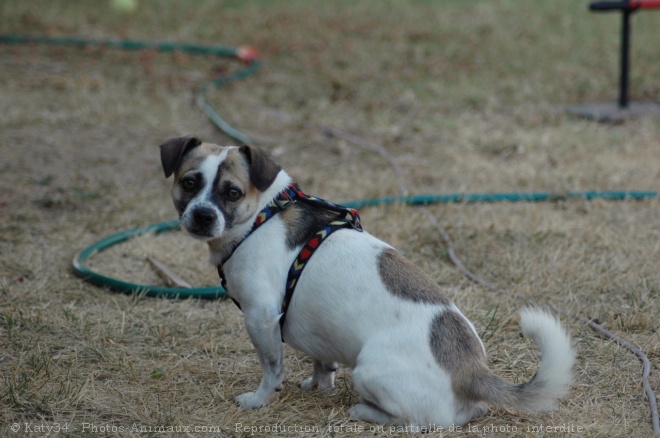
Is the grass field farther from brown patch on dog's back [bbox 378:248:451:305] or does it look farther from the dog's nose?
the dog's nose

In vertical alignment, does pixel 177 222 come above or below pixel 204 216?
below

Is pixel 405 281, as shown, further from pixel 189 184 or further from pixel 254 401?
pixel 189 184

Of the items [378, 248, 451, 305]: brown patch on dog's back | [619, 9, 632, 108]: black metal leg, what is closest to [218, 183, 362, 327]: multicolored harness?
[378, 248, 451, 305]: brown patch on dog's back

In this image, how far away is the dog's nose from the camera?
3219 mm

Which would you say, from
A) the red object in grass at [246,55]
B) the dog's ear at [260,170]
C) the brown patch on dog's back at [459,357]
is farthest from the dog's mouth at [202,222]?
the red object in grass at [246,55]

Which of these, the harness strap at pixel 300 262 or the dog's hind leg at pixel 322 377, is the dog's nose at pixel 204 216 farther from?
the dog's hind leg at pixel 322 377

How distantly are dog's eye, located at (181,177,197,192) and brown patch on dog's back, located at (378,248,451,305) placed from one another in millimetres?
845

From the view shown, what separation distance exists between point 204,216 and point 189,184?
0.66ft

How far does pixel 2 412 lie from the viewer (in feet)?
10.4

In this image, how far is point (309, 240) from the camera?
132 inches

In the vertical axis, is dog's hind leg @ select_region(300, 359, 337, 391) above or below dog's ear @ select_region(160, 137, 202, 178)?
below

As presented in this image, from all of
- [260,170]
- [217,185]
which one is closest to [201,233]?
[217,185]

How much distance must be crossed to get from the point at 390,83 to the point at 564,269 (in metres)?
5.30

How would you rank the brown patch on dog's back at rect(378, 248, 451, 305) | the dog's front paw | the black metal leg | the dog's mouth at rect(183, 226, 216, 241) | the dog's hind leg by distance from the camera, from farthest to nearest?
the black metal leg
the dog's hind leg
the dog's front paw
the dog's mouth at rect(183, 226, 216, 241)
the brown patch on dog's back at rect(378, 248, 451, 305)
